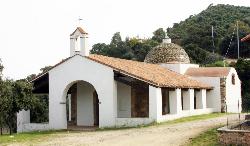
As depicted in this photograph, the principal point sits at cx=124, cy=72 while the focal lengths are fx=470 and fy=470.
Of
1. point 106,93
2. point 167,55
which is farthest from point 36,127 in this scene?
point 167,55

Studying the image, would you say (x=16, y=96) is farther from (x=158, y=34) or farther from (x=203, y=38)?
(x=158, y=34)

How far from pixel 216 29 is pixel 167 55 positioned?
144ft

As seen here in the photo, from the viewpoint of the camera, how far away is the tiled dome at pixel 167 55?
41.9 meters

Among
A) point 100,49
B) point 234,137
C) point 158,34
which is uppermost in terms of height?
point 158,34

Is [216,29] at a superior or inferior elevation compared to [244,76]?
superior

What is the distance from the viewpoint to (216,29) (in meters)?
83.8

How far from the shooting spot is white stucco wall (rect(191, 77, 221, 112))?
40.6 m

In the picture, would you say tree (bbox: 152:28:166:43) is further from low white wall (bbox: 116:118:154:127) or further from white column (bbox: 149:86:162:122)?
low white wall (bbox: 116:118:154:127)

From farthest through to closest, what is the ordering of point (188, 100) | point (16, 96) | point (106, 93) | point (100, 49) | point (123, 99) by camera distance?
point (100, 49)
point (188, 100)
point (123, 99)
point (16, 96)
point (106, 93)

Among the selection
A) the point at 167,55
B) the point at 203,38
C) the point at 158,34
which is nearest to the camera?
the point at 167,55

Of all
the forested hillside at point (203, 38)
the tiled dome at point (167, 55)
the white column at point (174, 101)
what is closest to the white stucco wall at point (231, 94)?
the tiled dome at point (167, 55)

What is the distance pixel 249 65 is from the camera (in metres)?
53.3

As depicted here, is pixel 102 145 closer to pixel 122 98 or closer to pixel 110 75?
pixel 110 75

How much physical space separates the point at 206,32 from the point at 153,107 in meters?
56.2
